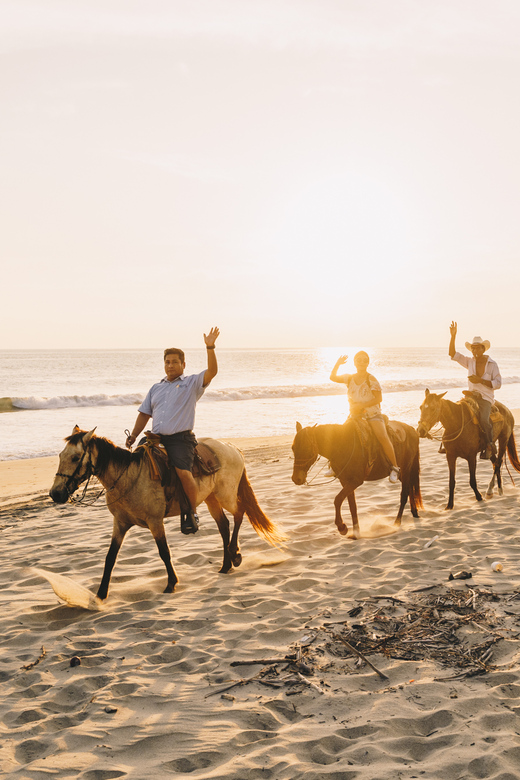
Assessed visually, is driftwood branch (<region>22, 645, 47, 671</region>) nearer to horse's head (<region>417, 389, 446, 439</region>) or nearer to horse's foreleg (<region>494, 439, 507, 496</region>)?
horse's head (<region>417, 389, 446, 439</region>)

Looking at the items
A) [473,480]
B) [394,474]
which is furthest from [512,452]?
[394,474]

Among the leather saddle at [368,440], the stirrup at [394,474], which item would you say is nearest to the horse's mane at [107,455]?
the leather saddle at [368,440]

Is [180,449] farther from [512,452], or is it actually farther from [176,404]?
[512,452]

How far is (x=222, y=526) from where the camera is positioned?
641 cm

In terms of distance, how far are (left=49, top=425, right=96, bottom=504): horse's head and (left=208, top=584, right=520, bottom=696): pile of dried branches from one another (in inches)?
88.5

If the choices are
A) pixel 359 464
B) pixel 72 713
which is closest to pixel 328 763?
pixel 72 713

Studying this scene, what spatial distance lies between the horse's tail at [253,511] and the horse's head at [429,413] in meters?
3.35

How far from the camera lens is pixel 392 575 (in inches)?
238

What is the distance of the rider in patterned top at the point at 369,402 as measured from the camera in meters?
7.92

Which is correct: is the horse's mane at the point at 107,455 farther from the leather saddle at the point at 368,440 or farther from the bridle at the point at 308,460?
the leather saddle at the point at 368,440

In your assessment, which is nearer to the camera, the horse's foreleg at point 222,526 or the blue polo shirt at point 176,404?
the blue polo shirt at point 176,404

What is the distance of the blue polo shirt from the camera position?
5781mm

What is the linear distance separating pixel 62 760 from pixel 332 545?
4.65 m

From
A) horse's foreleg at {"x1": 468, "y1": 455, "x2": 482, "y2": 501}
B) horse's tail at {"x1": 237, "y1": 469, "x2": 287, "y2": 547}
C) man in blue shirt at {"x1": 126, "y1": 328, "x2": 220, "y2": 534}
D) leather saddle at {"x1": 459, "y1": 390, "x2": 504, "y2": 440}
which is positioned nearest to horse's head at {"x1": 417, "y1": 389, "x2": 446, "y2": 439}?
leather saddle at {"x1": 459, "y1": 390, "x2": 504, "y2": 440}
